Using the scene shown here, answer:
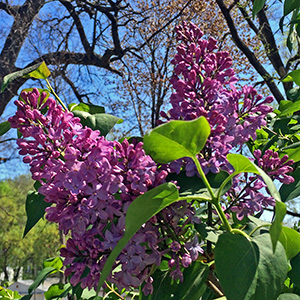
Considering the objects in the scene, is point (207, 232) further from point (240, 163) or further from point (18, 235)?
point (18, 235)

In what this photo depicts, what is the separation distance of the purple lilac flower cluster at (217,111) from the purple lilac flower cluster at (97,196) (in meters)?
0.04

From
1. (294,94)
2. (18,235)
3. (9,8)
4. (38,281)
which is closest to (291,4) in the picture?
(294,94)

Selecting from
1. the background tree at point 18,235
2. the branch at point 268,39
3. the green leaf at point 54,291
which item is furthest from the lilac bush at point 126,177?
the background tree at point 18,235

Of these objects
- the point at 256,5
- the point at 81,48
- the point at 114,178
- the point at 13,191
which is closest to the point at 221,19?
the point at 81,48

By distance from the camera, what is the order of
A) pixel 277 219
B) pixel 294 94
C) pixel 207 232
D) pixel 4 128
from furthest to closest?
1. pixel 294 94
2. pixel 4 128
3. pixel 207 232
4. pixel 277 219

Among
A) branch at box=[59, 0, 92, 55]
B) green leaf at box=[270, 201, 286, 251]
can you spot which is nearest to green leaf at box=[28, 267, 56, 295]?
green leaf at box=[270, 201, 286, 251]

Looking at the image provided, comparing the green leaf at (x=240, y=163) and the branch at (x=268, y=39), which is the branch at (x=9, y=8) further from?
the green leaf at (x=240, y=163)

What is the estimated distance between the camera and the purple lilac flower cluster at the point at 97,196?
1.04 feet

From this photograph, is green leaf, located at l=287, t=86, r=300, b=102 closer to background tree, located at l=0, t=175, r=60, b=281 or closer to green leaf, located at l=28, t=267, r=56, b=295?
green leaf, located at l=28, t=267, r=56, b=295

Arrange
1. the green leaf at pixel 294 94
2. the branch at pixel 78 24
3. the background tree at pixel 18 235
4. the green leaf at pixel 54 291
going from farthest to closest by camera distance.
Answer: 1. the background tree at pixel 18 235
2. the branch at pixel 78 24
3. the green leaf at pixel 54 291
4. the green leaf at pixel 294 94

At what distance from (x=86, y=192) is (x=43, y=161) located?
0.06m

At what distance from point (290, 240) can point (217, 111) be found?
0.13 m

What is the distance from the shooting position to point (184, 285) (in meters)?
0.36

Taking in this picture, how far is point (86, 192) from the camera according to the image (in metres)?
0.32
